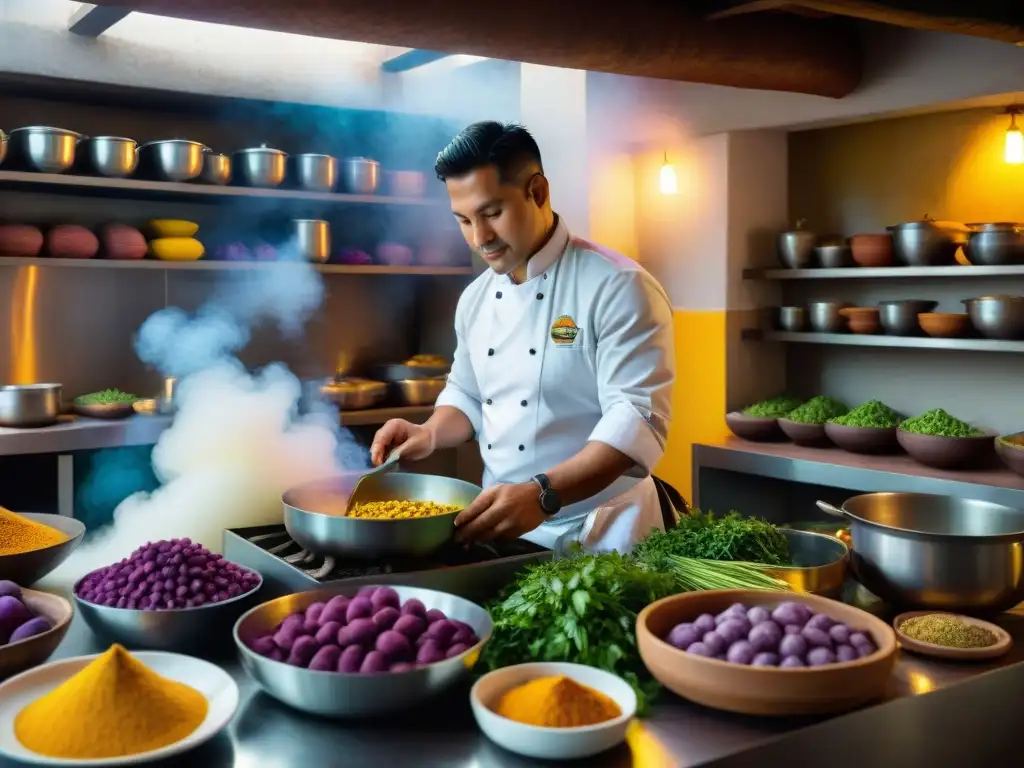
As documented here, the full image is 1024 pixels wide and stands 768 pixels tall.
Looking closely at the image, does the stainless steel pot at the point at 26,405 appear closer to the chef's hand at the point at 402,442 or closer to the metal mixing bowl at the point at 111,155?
the metal mixing bowl at the point at 111,155

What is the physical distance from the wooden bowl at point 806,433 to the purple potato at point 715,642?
309cm

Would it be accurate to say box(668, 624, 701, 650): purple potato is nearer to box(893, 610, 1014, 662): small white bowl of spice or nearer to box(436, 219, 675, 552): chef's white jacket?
box(893, 610, 1014, 662): small white bowl of spice

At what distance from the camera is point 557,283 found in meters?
2.66

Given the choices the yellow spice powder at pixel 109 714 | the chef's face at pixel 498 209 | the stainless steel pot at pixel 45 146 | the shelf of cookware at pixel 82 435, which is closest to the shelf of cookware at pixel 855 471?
the chef's face at pixel 498 209

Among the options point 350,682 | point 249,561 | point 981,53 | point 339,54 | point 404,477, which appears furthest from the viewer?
point 339,54

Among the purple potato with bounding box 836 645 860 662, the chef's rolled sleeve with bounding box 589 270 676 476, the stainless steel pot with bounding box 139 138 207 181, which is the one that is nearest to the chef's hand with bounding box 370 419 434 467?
the chef's rolled sleeve with bounding box 589 270 676 476

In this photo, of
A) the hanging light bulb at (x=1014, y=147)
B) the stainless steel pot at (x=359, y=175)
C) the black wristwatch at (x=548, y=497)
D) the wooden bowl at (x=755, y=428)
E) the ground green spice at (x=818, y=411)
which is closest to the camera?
the black wristwatch at (x=548, y=497)

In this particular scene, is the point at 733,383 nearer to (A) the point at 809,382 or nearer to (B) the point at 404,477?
(A) the point at 809,382

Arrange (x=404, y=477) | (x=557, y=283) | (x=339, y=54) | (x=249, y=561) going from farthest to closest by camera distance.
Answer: (x=339, y=54) → (x=557, y=283) → (x=404, y=477) → (x=249, y=561)

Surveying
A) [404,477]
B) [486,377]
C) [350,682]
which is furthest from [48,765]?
[486,377]

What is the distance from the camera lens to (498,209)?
7.79 feet

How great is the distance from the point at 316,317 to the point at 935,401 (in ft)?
10.3

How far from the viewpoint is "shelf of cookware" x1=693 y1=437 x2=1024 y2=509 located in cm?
371

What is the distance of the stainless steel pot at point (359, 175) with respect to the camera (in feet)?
16.2
